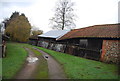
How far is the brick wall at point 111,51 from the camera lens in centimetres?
1255

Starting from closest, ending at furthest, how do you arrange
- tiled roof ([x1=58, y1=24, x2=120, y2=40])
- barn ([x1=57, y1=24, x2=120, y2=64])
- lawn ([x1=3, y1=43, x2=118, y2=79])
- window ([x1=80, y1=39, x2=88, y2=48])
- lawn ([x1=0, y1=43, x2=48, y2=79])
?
1. lawn ([x1=0, y1=43, x2=48, y2=79])
2. lawn ([x1=3, y1=43, x2=118, y2=79])
3. barn ([x1=57, y1=24, x2=120, y2=64])
4. tiled roof ([x1=58, y1=24, x2=120, y2=40])
5. window ([x1=80, y1=39, x2=88, y2=48])

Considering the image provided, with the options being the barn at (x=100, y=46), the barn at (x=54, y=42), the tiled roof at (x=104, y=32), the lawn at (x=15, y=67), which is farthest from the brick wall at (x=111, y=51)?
the barn at (x=54, y=42)

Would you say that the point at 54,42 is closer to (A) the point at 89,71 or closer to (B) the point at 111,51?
(B) the point at 111,51

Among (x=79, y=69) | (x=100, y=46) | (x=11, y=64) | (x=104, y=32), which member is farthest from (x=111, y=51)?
(x=11, y=64)

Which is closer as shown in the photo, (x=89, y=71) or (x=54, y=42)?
(x=89, y=71)

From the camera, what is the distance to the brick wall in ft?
41.2

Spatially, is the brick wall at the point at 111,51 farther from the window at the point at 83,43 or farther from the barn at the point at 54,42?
the barn at the point at 54,42

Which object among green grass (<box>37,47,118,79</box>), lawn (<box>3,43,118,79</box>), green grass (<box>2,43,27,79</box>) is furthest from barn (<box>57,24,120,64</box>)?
green grass (<box>2,43,27,79</box>)

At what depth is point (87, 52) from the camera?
15781mm

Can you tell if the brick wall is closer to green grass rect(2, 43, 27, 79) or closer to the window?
the window

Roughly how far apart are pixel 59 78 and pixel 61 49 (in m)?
14.4

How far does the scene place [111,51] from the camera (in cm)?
1295

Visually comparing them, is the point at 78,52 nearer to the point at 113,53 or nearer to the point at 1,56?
the point at 113,53

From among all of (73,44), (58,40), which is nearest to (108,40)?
(73,44)
